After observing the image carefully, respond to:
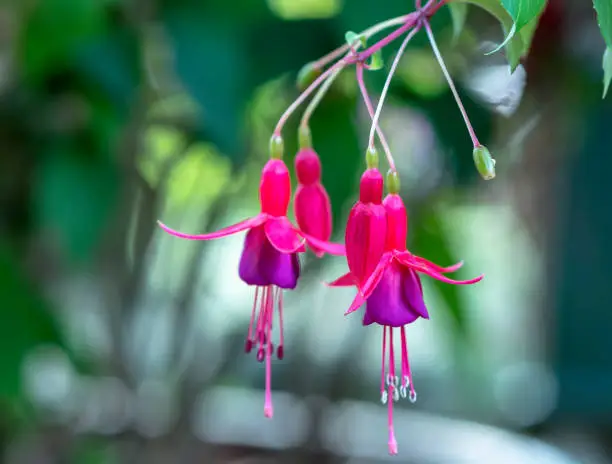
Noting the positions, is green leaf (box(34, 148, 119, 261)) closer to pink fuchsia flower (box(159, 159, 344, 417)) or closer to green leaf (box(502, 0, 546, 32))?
pink fuchsia flower (box(159, 159, 344, 417))

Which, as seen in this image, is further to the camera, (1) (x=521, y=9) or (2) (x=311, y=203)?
(2) (x=311, y=203)

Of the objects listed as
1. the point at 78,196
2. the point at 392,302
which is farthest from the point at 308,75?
the point at 78,196

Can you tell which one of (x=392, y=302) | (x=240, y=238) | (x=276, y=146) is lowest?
(x=392, y=302)

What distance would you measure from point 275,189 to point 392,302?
0.37 ft

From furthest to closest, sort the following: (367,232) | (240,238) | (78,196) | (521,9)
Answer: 1. (240,238)
2. (78,196)
3. (367,232)
4. (521,9)

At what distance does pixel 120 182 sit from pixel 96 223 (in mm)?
121

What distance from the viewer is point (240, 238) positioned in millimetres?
1699

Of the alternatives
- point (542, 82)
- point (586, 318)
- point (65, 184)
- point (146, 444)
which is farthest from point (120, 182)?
point (586, 318)

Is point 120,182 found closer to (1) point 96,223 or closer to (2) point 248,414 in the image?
(1) point 96,223

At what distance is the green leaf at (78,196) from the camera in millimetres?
886

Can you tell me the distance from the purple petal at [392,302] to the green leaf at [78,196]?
538mm

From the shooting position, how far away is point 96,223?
89cm

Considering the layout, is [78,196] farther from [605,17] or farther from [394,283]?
[605,17]

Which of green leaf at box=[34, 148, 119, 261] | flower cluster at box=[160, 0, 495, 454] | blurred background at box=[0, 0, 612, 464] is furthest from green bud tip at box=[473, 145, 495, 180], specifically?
green leaf at box=[34, 148, 119, 261]
